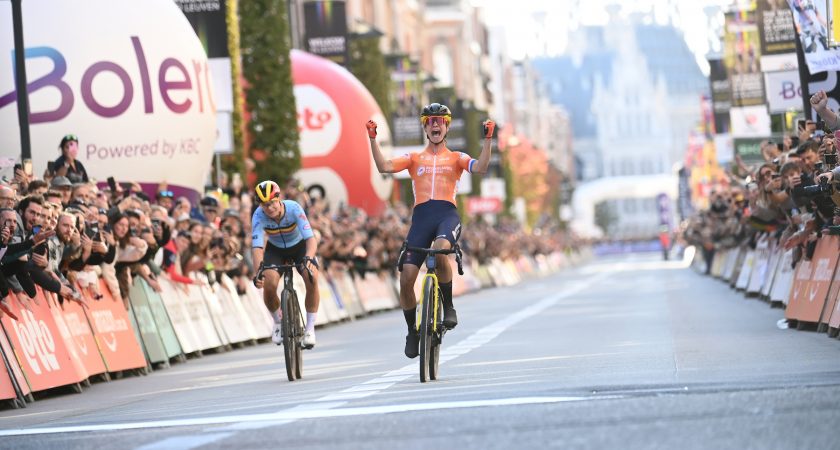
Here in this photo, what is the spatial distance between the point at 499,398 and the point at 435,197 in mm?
3346

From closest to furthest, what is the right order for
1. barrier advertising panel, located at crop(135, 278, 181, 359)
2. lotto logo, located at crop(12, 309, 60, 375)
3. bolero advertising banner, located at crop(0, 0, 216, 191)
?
lotto logo, located at crop(12, 309, 60, 375), barrier advertising panel, located at crop(135, 278, 181, 359), bolero advertising banner, located at crop(0, 0, 216, 191)

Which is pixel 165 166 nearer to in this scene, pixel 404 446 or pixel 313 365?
pixel 313 365

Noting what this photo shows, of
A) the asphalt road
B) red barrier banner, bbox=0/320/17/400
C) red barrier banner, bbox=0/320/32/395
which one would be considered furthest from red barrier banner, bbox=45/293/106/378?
red barrier banner, bbox=0/320/17/400

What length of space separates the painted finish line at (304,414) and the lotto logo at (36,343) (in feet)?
13.0

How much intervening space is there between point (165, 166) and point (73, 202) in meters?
6.84

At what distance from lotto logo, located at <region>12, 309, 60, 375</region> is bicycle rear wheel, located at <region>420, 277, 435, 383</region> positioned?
3.66 m

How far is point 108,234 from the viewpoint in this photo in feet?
63.7

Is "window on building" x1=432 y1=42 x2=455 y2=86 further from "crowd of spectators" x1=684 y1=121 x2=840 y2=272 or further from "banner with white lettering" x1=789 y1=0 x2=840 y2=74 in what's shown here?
"banner with white lettering" x1=789 y1=0 x2=840 y2=74

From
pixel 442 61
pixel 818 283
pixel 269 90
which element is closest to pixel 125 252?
pixel 818 283

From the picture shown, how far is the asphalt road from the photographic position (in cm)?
965

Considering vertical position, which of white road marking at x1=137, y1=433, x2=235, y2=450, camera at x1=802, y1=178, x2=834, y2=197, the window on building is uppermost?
the window on building

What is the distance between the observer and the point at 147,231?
2066cm

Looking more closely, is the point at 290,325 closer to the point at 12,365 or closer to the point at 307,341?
the point at 307,341

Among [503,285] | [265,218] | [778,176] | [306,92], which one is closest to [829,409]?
[265,218]
